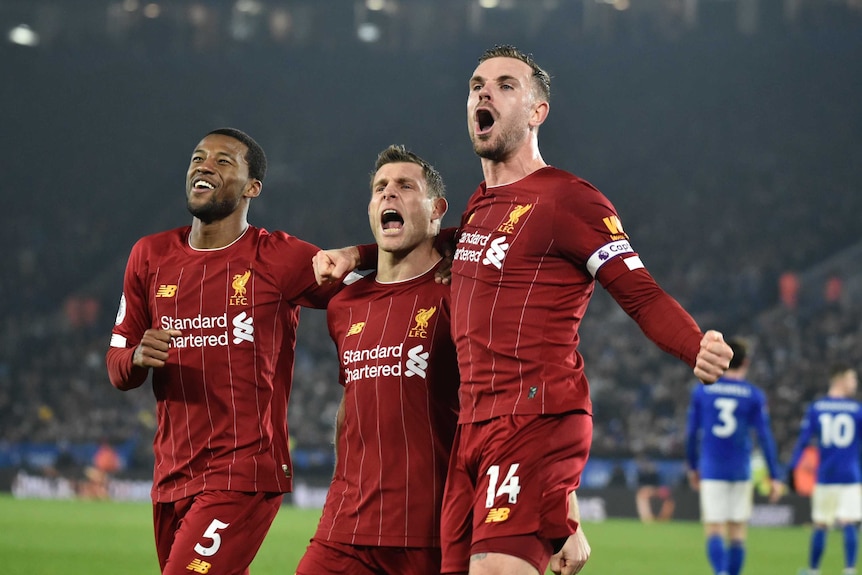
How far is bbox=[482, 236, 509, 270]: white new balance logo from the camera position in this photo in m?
4.06

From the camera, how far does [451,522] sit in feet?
13.1

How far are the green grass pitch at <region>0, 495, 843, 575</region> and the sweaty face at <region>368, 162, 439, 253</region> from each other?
7208mm

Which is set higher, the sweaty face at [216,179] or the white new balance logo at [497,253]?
the sweaty face at [216,179]

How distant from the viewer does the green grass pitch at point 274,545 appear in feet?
37.8

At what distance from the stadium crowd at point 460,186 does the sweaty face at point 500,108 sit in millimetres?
18114

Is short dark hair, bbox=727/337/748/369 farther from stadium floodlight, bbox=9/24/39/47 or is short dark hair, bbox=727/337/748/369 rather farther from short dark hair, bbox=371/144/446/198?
stadium floodlight, bbox=9/24/39/47

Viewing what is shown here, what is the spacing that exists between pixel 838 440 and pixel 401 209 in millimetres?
8562

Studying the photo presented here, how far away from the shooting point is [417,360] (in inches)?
176

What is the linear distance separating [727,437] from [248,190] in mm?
6547

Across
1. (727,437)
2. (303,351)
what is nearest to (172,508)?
(727,437)

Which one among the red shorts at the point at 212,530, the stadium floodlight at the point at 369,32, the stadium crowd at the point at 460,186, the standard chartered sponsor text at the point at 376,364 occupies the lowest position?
the red shorts at the point at 212,530

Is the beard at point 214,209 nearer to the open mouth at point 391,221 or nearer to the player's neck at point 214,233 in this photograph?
the player's neck at point 214,233

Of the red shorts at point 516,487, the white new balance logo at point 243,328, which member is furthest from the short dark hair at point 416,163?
the red shorts at point 516,487

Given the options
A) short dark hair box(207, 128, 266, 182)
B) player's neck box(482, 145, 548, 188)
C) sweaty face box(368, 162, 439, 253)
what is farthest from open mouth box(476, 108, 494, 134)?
short dark hair box(207, 128, 266, 182)
